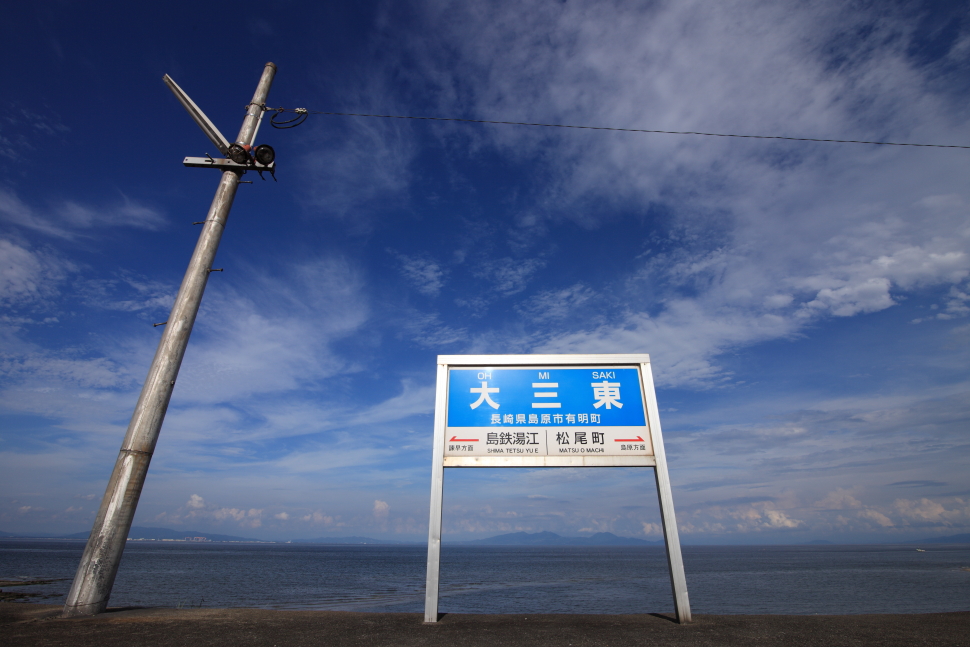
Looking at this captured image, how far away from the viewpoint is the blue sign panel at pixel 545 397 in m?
6.92

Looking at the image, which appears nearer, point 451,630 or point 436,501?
point 451,630

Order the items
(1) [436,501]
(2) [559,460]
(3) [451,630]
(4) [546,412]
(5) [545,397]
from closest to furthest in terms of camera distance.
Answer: (3) [451,630] < (1) [436,501] < (2) [559,460] < (4) [546,412] < (5) [545,397]

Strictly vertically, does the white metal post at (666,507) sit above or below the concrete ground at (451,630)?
above

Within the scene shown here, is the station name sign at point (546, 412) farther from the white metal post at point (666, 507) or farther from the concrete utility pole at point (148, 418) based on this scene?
the concrete utility pole at point (148, 418)

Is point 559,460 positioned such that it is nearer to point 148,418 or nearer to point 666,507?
point 666,507

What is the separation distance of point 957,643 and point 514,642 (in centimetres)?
470

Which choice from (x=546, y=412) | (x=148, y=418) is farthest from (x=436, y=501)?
(x=148, y=418)

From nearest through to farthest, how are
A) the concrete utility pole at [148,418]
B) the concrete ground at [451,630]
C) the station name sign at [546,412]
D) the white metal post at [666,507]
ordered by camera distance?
1. the concrete ground at [451,630]
2. the concrete utility pole at [148,418]
3. the white metal post at [666,507]
4. the station name sign at [546,412]

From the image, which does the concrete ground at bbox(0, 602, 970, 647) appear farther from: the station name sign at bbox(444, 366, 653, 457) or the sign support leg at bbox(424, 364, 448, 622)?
the station name sign at bbox(444, 366, 653, 457)

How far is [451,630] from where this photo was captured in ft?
17.4

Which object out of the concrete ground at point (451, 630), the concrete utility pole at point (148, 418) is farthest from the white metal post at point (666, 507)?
the concrete utility pole at point (148, 418)

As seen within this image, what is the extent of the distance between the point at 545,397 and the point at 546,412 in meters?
0.25

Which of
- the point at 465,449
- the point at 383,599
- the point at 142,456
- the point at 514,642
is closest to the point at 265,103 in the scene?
the point at 142,456

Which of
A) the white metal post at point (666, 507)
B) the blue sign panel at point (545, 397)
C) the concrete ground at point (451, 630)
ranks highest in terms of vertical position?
the blue sign panel at point (545, 397)
